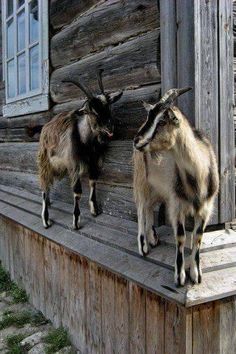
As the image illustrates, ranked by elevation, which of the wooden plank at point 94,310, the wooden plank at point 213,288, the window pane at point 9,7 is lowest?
the wooden plank at point 94,310

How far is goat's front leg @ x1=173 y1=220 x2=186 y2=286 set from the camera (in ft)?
7.82

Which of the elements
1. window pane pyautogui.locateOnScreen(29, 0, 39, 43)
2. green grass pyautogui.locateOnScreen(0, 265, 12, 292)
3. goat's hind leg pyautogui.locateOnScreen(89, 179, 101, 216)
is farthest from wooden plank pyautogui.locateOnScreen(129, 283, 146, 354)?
window pane pyautogui.locateOnScreen(29, 0, 39, 43)

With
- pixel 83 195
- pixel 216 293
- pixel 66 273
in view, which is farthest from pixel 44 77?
pixel 216 293

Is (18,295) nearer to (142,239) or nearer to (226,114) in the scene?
(142,239)

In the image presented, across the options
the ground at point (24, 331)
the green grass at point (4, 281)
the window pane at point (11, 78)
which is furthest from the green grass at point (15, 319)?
the window pane at point (11, 78)

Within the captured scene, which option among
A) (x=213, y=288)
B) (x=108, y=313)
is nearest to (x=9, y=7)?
(x=108, y=313)

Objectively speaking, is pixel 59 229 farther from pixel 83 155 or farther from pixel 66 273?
pixel 83 155

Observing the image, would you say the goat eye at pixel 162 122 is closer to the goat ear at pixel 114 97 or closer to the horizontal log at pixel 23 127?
the goat ear at pixel 114 97

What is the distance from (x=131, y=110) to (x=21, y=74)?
2450mm

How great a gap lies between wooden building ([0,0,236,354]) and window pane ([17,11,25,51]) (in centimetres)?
5

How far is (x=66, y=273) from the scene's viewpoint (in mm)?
3887

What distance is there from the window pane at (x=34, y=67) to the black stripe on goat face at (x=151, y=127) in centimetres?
302

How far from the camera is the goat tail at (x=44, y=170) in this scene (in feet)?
13.2

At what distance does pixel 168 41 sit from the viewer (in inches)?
108
